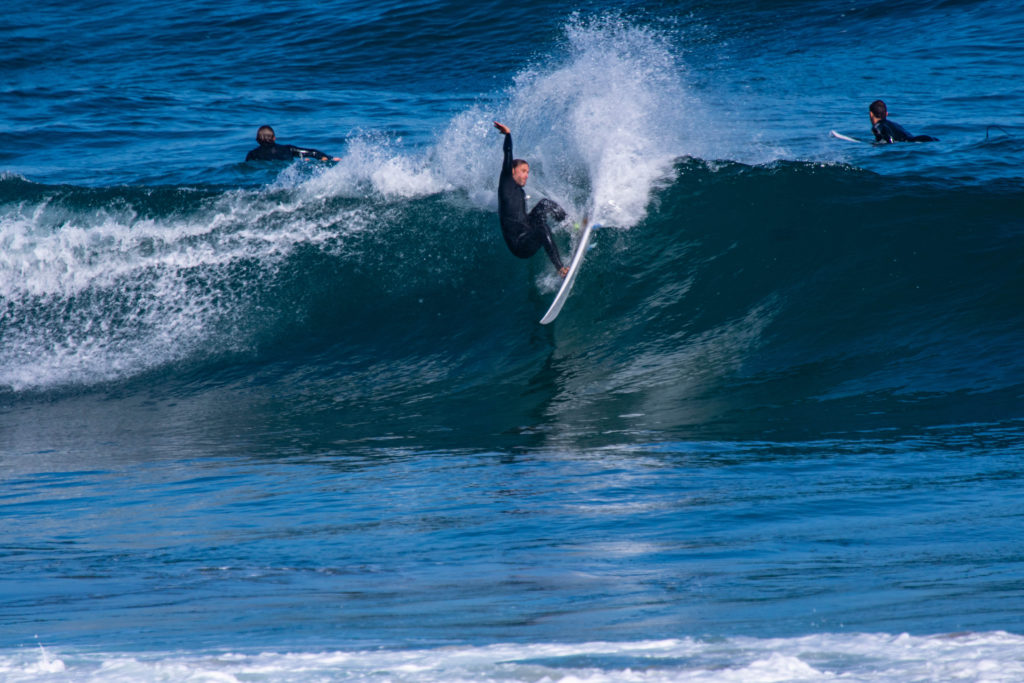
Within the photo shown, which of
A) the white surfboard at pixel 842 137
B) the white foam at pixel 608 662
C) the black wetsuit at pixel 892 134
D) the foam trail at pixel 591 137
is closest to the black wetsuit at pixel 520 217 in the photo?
the foam trail at pixel 591 137

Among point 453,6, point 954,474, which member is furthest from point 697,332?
point 453,6

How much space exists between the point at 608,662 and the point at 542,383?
18.0 feet

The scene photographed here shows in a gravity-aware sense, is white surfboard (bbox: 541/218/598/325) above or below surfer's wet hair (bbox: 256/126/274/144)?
below

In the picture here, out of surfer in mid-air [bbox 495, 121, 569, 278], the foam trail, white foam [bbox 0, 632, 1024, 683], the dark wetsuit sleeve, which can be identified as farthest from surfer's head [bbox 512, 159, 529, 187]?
white foam [bbox 0, 632, 1024, 683]

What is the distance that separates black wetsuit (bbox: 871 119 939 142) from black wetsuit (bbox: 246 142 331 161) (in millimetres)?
7726

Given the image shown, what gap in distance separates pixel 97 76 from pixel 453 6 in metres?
8.06

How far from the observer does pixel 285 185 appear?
11.6 metres

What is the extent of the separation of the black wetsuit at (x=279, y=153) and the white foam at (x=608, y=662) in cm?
1222

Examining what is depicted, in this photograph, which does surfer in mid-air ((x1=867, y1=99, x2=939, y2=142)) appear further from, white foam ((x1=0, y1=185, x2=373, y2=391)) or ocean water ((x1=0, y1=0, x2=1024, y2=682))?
white foam ((x1=0, y1=185, x2=373, y2=391))

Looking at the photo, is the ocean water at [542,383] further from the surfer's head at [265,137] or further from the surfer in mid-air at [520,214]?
the surfer in mid-air at [520,214]

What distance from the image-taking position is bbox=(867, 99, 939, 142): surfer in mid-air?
1277 centimetres

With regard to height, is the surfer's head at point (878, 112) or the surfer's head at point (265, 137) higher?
the surfer's head at point (265, 137)

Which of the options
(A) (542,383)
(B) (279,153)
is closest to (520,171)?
(A) (542,383)

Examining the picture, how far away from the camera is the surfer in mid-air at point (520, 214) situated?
9.10 m
